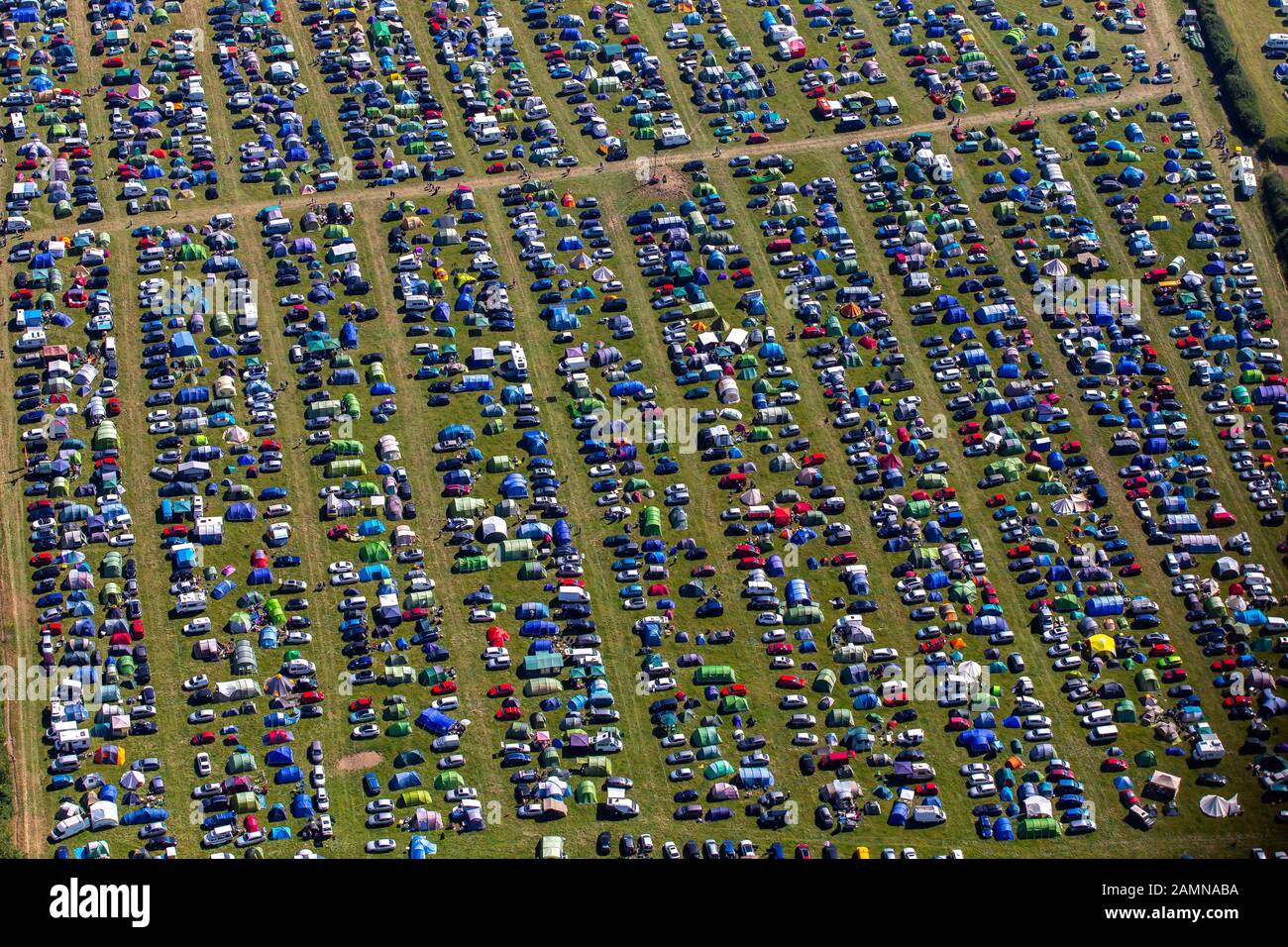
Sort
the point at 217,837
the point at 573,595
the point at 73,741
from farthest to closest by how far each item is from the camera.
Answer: the point at 573,595
the point at 73,741
the point at 217,837

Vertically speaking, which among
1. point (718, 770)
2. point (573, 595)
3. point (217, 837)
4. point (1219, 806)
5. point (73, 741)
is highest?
point (573, 595)

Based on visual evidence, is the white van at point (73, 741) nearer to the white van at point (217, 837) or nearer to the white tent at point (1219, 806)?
the white van at point (217, 837)

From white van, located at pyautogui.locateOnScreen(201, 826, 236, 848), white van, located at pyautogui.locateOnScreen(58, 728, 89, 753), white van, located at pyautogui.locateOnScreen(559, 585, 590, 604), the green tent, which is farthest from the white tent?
white van, located at pyautogui.locateOnScreen(58, 728, 89, 753)

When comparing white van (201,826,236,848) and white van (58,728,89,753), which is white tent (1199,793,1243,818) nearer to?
white van (201,826,236,848)

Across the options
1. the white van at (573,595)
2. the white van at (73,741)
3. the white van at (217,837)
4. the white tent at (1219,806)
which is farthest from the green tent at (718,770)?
the white van at (73,741)

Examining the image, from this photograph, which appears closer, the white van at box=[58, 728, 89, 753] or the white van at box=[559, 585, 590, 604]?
the white van at box=[58, 728, 89, 753]

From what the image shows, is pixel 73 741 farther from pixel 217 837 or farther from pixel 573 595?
pixel 573 595

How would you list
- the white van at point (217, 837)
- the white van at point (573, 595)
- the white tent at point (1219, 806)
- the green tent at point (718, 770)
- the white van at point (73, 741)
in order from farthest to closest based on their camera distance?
the white van at point (573, 595) < the white van at point (73, 741) < the green tent at point (718, 770) < the white tent at point (1219, 806) < the white van at point (217, 837)

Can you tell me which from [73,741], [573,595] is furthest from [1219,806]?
[73,741]
